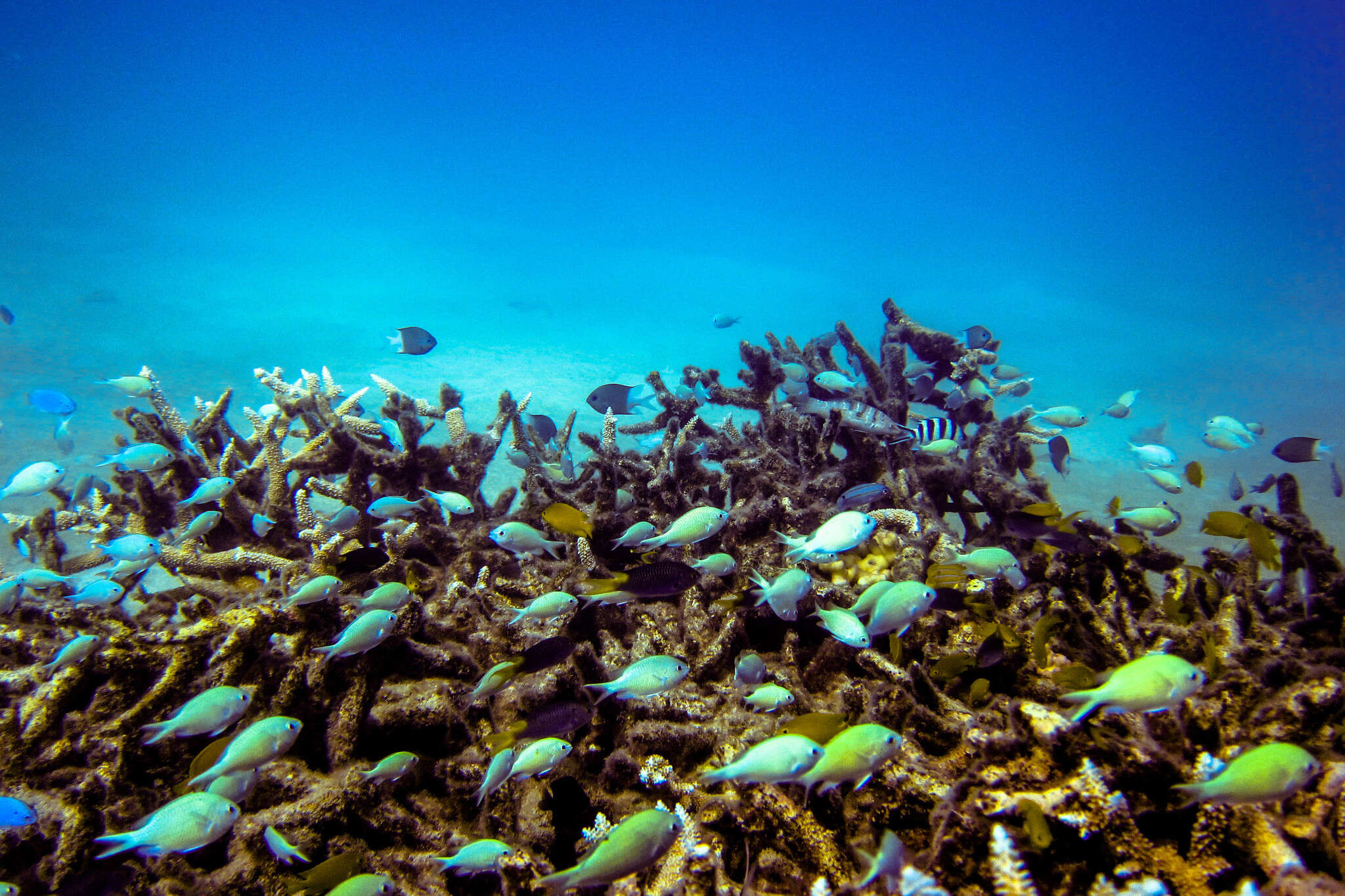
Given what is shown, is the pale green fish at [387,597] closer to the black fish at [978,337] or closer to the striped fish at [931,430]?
the striped fish at [931,430]

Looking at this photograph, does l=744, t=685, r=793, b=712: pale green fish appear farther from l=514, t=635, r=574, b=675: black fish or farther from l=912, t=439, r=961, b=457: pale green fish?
l=912, t=439, r=961, b=457: pale green fish

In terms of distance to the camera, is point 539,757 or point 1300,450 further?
point 1300,450

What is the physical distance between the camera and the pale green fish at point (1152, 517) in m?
3.88

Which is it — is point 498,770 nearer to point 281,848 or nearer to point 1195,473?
point 281,848

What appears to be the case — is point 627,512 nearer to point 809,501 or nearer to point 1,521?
point 809,501

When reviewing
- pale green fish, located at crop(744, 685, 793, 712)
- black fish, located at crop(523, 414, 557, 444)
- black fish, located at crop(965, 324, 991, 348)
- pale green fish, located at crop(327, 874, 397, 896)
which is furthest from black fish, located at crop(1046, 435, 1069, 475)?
pale green fish, located at crop(327, 874, 397, 896)

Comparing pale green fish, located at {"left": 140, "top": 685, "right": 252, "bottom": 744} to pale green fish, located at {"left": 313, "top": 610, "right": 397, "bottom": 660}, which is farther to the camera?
pale green fish, located at {"left": 313, "top": 610, "right": 397, "bottom": 660}

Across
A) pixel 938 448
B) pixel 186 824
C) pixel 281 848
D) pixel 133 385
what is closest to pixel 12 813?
pixel 186 824

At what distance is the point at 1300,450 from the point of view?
5078 mm

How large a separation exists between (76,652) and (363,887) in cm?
236

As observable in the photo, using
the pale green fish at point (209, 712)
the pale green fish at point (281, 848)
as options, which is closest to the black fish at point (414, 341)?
the pale green fish at point (209, 712)

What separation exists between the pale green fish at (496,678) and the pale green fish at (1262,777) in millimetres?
2610

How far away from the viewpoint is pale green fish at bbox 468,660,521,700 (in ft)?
9.16

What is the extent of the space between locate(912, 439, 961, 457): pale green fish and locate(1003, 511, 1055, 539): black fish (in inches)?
68.6
